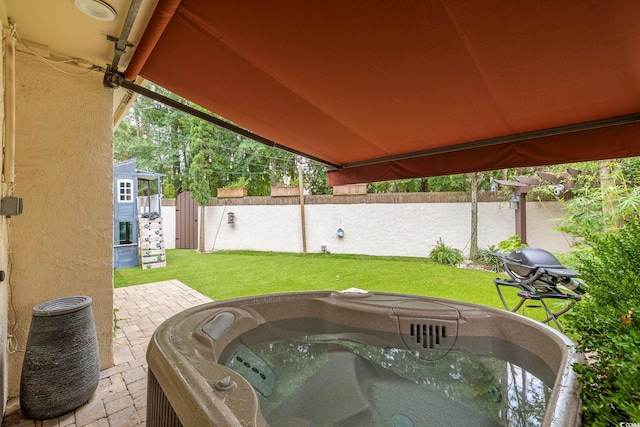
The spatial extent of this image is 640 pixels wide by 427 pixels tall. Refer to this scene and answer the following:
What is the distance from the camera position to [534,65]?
1834 mm

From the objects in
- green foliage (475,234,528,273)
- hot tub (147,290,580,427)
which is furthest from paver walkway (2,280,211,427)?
green foliage (475,234,528,273)

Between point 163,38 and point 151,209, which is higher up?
point 163,38

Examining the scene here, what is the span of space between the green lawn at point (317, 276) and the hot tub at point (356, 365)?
2.46 metres

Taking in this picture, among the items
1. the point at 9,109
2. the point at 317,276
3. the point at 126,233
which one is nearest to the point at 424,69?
the point at 9,109

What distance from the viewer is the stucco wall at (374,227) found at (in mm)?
8633

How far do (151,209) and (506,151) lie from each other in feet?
42.6

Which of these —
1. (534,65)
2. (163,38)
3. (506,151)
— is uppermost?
(163,38)

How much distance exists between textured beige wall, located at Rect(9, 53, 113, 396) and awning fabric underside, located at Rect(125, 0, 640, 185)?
0.99m

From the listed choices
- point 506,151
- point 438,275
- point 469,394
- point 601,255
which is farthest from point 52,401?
point 438,275

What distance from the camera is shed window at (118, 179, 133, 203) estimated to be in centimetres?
949

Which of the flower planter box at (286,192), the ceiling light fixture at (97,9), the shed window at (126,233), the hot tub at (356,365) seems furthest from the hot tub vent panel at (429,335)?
the shed window at (126,233)

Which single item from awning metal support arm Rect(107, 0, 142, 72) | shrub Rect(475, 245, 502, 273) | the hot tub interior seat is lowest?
the hot tub interior seat

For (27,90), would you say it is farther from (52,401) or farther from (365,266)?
(365,266)

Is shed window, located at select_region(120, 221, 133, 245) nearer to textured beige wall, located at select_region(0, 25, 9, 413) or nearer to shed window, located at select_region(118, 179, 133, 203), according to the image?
shed window, located at select_region(118, 179, 133, 203)
